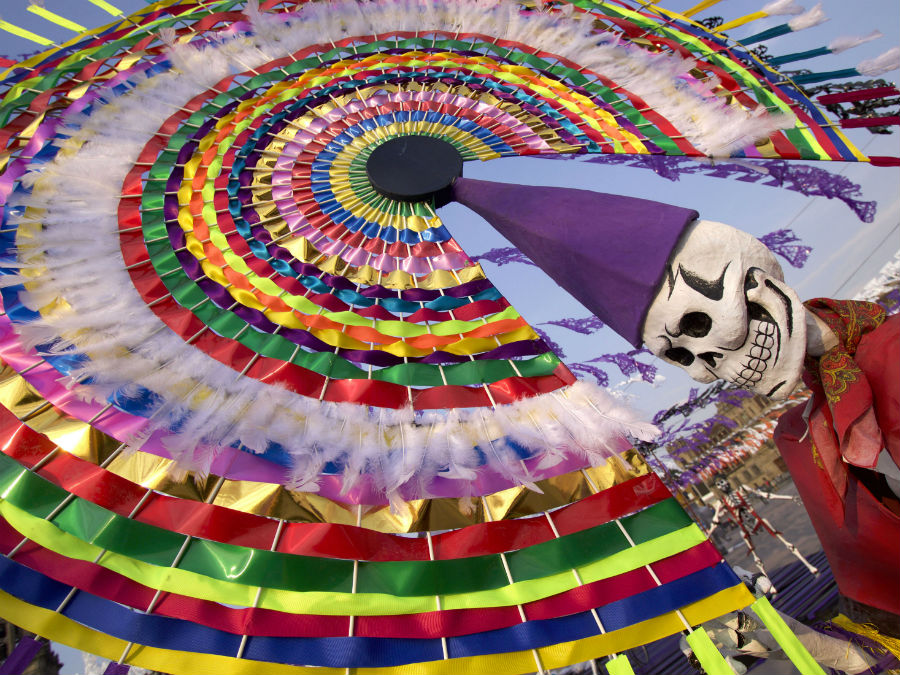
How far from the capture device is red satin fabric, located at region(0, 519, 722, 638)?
158 cm

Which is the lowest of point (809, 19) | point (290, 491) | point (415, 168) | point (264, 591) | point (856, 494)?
point (264, 591)

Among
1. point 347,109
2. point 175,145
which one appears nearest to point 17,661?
point 175,145

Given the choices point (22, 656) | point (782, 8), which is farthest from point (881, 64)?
point (22, 656)

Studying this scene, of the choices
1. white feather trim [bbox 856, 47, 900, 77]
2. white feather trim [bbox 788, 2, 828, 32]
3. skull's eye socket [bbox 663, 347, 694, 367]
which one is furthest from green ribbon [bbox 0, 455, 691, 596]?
white feather trim [bbox 788, 2, 828, 32]

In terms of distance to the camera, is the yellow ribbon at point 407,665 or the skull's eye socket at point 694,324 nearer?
the yellow ribbon at point 407,665

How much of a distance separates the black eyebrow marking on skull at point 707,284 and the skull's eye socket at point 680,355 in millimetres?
260

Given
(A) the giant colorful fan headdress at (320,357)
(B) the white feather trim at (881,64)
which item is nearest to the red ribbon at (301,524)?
(A) the giant colorful fan headdress at (320,357)

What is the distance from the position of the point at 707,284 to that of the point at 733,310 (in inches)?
4.9

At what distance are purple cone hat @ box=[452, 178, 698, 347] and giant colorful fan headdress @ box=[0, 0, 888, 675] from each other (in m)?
0.47

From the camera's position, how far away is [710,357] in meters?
1.84

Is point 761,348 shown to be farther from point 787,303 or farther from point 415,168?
point 415,168

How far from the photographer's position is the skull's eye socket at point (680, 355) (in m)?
1.93

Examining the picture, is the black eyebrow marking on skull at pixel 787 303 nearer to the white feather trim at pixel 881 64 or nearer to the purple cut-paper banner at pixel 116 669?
the purple cut-paper banner at pixel 116 669

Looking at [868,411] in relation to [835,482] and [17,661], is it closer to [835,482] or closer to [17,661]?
[835,482]
